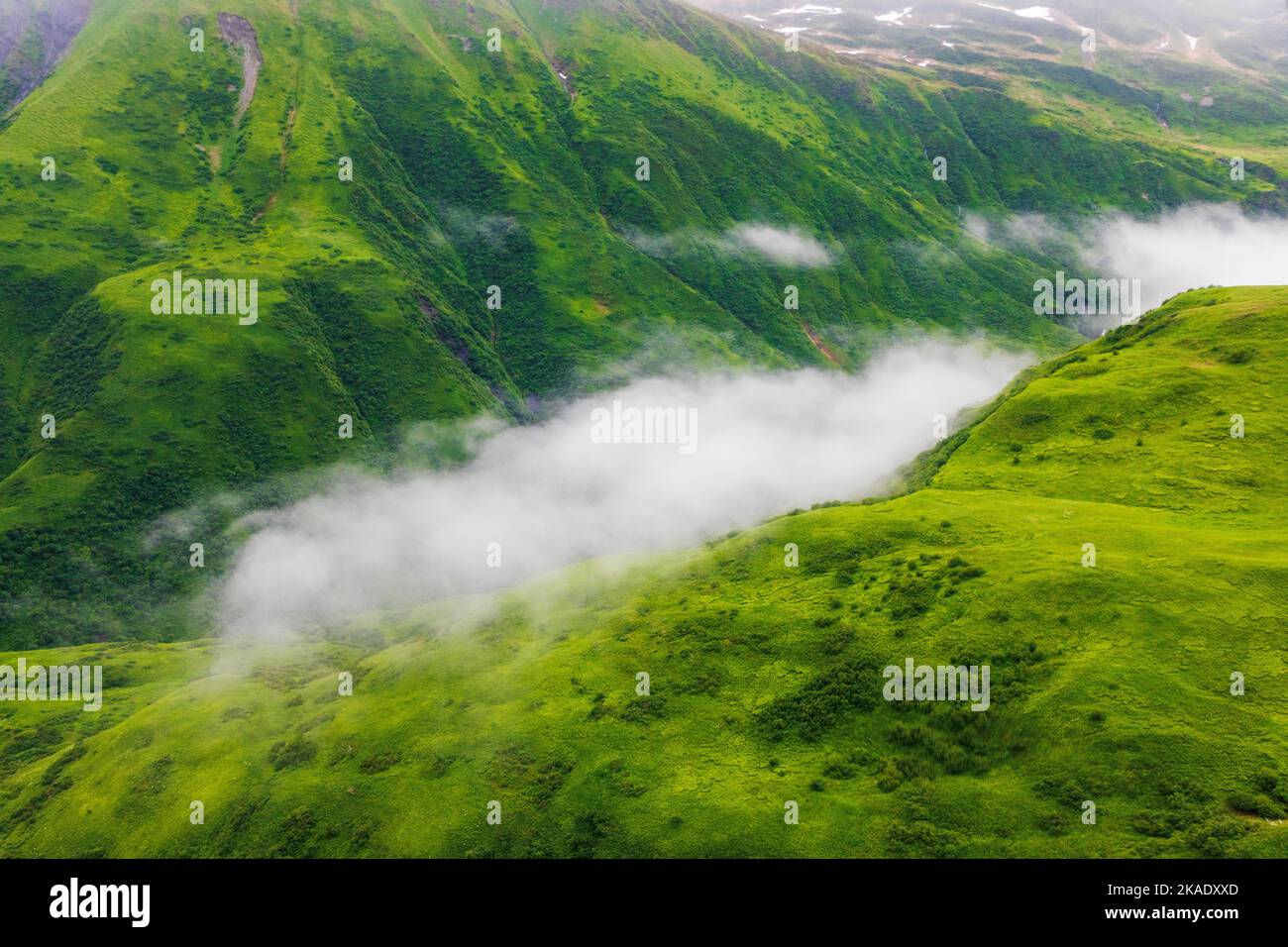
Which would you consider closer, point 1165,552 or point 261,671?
point 1165,552

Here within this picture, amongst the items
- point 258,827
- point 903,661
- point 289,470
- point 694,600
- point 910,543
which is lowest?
point 258,827

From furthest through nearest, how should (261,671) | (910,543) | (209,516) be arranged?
(209,516), (261,671), (910,543)
